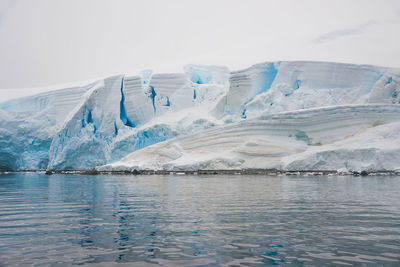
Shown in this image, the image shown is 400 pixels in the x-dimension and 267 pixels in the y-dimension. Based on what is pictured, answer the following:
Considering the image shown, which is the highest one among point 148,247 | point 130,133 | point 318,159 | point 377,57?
point 377,57

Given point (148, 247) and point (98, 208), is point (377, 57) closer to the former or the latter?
point (98, 208)

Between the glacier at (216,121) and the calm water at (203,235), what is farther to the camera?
the glacier at (216,121)

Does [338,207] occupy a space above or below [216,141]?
below

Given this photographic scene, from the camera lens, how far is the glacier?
27719mm

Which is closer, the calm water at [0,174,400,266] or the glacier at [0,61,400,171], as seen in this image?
the calm water at [0,174,400,266]

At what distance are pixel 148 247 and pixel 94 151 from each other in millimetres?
32365

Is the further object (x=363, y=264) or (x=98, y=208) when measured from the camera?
(x=98, y=208)

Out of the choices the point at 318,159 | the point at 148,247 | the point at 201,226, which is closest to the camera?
the point at 148,247

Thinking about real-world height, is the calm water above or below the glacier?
below

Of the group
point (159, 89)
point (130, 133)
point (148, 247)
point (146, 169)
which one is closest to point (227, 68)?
point (159, 89)

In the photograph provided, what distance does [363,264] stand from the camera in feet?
11.9

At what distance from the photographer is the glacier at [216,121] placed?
27.7 meters

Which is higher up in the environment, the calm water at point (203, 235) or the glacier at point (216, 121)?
the glacier at point (216, 121)

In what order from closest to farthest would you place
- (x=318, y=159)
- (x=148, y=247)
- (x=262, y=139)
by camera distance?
(x=148, y=247)
(x=318, y=159)
(x=262, y=139)
